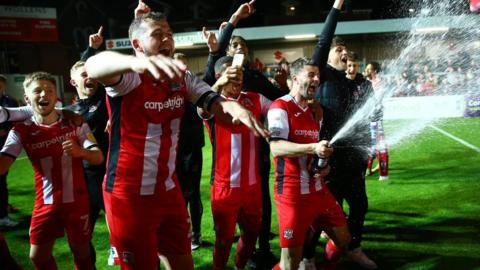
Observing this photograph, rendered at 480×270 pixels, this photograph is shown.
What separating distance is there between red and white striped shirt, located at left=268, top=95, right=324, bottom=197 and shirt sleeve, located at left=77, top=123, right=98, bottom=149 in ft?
4.93

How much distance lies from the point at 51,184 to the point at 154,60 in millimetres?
2256

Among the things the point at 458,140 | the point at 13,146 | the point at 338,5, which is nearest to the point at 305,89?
the point at 338,5

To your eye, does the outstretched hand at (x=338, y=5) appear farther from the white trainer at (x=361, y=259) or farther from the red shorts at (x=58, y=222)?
the red shorts at (x=58, y=222)

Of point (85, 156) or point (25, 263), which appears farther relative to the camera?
point (25, 263)

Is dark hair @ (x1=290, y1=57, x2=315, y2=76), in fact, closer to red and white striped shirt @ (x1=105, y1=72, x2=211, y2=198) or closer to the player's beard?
the player's beard

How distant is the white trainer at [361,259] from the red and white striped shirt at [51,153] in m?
2.79

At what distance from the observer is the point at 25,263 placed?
5.14m

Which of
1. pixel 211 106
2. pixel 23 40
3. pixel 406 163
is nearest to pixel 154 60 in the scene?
pixel 211 106

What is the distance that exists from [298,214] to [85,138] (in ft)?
6.28

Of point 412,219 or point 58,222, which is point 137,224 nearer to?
point 58,222

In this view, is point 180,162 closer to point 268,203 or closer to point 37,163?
point 268,203

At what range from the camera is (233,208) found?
3850mm

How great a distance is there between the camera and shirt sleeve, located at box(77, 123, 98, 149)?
366 cm

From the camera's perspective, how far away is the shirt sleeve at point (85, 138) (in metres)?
3.66
